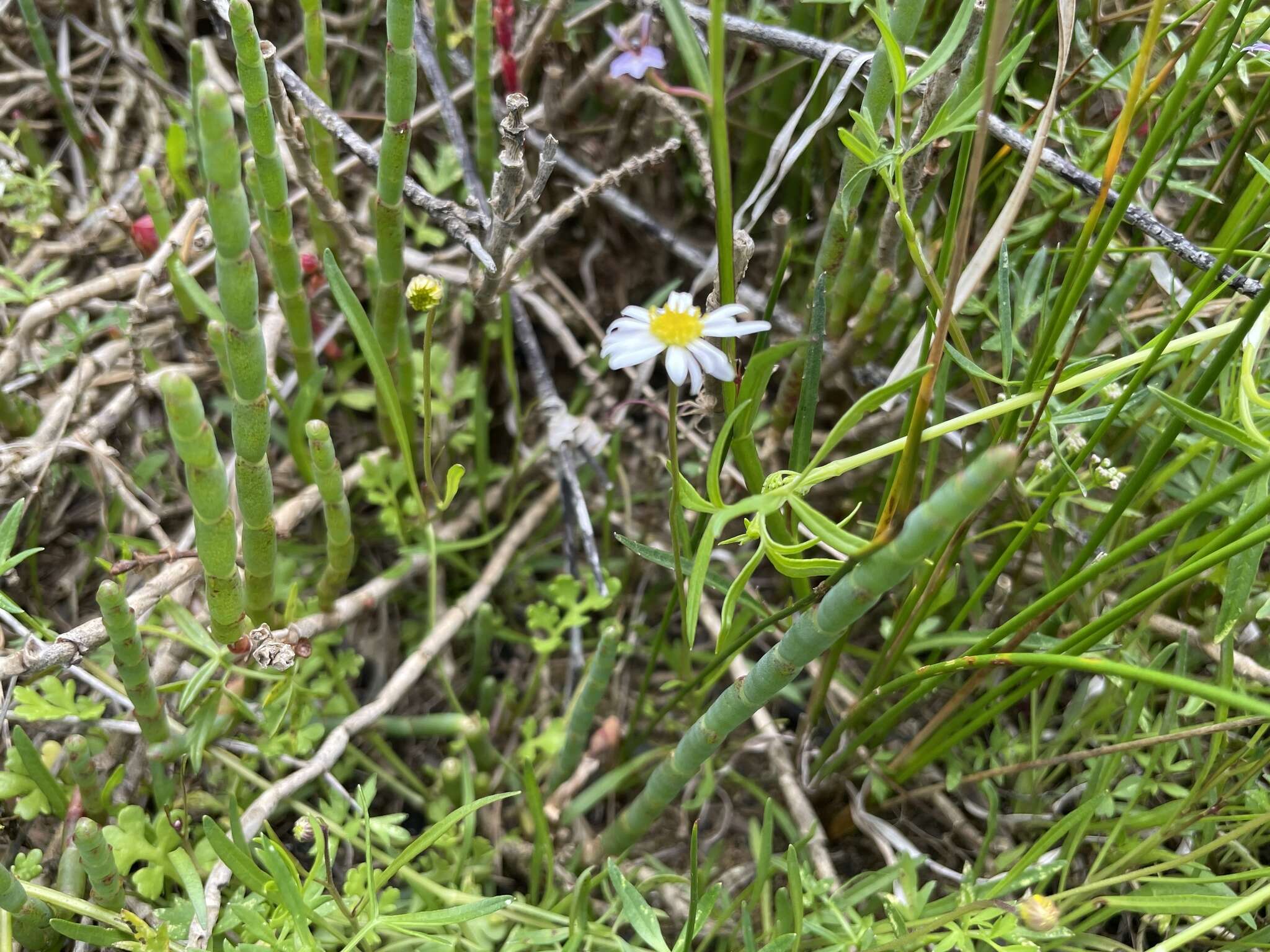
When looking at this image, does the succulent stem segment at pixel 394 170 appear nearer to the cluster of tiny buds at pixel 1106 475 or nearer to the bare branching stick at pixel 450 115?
the bare branching stick at pixel 450 115

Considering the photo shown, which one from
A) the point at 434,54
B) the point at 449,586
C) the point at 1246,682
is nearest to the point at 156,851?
the point at 449,586

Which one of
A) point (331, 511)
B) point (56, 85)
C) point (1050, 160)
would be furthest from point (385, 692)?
point (56, 85)

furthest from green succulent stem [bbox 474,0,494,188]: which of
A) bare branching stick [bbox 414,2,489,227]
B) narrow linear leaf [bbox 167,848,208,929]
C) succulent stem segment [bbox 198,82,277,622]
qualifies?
narrow linear leaf [bbox 167,848,208,929]

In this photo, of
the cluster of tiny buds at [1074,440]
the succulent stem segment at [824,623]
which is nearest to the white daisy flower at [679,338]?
the succulent stem segment at [824,623]

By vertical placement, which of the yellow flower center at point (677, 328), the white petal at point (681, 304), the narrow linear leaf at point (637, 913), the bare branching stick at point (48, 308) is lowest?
the narrow linear leaf at point (637, 913)

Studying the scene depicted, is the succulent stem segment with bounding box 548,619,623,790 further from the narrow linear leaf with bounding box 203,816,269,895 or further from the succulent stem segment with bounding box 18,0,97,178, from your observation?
the succulent stem segment with bounding box 18,0,97,178

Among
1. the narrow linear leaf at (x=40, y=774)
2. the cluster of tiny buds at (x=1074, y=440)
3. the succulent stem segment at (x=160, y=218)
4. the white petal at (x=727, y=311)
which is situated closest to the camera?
the white petal at (x=727, y=311)
